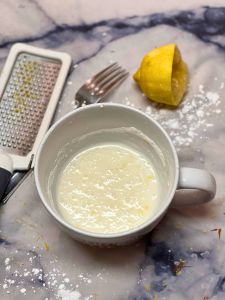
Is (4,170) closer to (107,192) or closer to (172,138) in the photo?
(107,192)

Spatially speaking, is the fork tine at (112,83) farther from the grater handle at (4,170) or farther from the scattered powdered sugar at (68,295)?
the scattered powdered sugar at (68,295)

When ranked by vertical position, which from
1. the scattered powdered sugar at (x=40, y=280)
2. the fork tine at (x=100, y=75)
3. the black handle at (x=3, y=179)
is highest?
the fork tine at (x=100, y=75)

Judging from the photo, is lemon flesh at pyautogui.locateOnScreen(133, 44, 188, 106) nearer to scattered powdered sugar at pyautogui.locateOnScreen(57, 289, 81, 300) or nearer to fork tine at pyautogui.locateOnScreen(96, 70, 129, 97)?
fork tine at pyautogui.locateOnScreen(96, 70, 129, 97)

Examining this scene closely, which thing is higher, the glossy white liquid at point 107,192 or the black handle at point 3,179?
the black handle at point 3,179

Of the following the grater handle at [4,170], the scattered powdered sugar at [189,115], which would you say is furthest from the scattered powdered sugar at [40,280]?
the scattered powdered sugar at [189,115]

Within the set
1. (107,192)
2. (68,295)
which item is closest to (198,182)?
(107,192)

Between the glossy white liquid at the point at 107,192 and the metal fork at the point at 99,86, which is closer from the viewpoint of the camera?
the glossy white liquid at the point at 107,192
